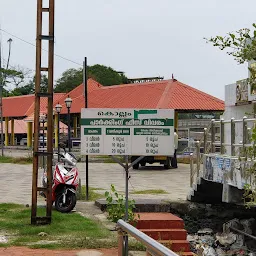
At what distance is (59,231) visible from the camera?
10.1 m

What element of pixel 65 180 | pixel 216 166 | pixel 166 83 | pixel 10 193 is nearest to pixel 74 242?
pixel 65 180

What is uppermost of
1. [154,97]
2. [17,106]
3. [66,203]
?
[17,106]

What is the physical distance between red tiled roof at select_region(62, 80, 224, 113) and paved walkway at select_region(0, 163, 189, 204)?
391cm

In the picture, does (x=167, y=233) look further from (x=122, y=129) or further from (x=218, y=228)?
(x=218, y=228)

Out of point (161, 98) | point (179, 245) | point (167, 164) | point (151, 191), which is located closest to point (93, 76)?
point (161, 98)

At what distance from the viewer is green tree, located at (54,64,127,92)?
73938 millimetres

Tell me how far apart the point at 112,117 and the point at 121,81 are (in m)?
66.2

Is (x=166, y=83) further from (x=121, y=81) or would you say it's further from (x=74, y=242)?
(x=121, y=81)

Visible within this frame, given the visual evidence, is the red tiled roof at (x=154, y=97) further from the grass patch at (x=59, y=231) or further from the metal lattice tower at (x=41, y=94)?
the metal lattice tower at (x=41, y=94)

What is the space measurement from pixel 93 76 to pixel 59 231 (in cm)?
6178

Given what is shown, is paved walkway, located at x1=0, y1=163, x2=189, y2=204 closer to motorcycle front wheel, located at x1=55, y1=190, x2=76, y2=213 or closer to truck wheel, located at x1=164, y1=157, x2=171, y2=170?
truck wheel, located at x1=164, y1=157, x2=171, y2=170

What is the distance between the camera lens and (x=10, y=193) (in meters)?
17.2

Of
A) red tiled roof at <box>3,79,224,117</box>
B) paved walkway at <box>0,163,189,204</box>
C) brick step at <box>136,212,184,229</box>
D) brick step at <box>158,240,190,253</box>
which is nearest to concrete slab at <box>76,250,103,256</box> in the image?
brick step at <box>158,240,190,253</box>

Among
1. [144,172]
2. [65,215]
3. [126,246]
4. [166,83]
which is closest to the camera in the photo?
[126,246]
